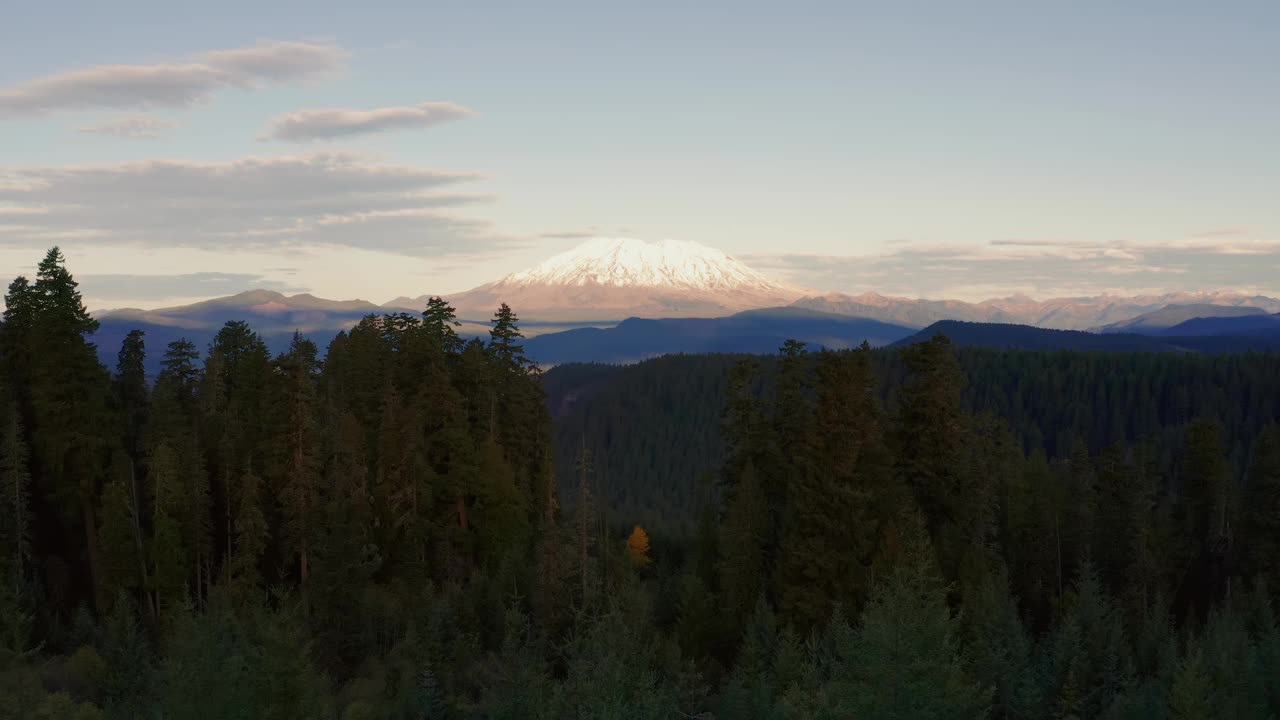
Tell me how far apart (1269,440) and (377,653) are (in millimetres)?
55341

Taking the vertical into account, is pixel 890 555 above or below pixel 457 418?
below

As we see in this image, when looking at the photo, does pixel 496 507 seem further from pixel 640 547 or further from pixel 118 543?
pixel 640 547

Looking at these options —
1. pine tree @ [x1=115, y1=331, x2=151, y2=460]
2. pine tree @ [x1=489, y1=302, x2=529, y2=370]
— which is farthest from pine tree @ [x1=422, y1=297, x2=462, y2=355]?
pine tree @ [x1=115, y1=331, x2=151, y2=460]

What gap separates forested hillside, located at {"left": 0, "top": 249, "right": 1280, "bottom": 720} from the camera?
140ft

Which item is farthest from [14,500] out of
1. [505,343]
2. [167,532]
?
[505,343]

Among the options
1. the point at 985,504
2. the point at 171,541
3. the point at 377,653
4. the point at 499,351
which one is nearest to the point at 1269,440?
the point at 985,504

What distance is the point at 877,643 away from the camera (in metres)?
28.3

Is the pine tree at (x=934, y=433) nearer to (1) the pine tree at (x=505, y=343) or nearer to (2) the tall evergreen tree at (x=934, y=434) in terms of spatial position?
(2) the tall evergreen tree at (x=934, y=434)

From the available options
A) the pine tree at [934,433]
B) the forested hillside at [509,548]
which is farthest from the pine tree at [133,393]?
the pine tree at [934,433]

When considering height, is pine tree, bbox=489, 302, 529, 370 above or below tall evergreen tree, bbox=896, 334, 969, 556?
above

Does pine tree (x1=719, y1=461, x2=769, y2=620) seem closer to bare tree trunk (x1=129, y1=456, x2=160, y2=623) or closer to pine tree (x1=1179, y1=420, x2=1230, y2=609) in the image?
bare tree trunk (x1=129, y1=456, x2=160, y2=623)

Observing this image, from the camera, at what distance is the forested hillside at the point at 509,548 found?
42781 millimetres

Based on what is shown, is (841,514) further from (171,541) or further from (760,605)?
(171,541)

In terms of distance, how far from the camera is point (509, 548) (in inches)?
2527
